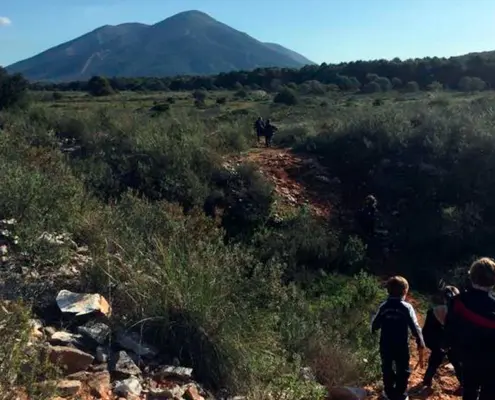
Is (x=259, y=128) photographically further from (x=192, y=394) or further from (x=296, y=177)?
(x=192, y=394)

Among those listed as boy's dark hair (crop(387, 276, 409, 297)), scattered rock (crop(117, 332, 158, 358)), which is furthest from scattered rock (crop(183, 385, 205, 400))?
boy's dark hair (crop(387, 276, 409, 297))

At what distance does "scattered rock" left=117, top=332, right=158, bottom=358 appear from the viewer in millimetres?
5309

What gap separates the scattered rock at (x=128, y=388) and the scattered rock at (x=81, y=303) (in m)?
0.89

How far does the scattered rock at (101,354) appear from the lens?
5.07 meters

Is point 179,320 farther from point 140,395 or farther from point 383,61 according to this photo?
point 383,61

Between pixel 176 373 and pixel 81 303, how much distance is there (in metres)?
1.11

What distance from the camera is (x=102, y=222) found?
7492mm

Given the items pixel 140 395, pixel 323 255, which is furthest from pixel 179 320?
pixel 323 255

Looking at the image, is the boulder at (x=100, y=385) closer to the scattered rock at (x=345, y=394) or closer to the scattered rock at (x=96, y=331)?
the scattered rock at (x=96, y=331)

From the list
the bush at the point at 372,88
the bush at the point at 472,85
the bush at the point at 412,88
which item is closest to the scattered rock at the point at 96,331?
the bush at the point at 472,85

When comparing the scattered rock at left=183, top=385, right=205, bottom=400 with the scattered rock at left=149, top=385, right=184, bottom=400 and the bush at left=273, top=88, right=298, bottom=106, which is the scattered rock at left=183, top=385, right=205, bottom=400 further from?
the bush at left=273, top=88, right=298, bottom=106

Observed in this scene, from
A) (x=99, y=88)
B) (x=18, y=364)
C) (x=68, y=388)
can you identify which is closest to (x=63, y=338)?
(x=68, y=388)

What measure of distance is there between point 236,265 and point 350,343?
63.6 inches

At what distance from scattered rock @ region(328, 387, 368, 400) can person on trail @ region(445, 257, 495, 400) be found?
4.01 ft
